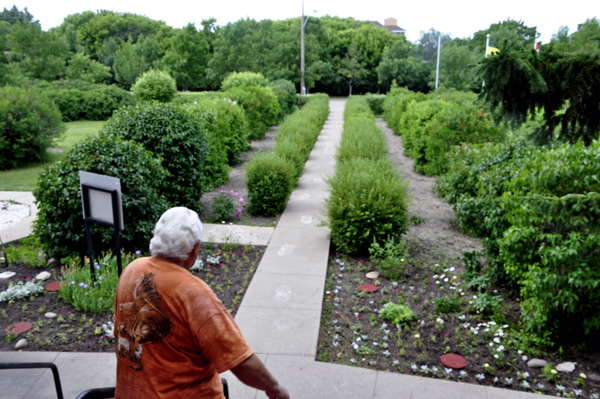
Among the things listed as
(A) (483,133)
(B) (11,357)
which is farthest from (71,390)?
(A) (483,133)

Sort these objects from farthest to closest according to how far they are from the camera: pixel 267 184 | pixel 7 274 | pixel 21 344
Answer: pixel 267 184, pixel 7 274, pixel 21 344

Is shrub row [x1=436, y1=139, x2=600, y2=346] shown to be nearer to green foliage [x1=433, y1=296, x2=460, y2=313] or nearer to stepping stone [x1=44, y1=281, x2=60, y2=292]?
green foliage [x1=433, y1=296, x2=460, y2=313]

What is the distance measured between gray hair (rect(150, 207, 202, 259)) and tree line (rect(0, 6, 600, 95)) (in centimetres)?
2014

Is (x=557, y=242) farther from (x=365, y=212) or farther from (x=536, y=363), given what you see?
(x=365, y=212)

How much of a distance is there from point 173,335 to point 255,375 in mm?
391

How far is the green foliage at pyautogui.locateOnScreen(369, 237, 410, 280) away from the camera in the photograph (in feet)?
18.6

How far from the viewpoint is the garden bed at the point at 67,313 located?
416 cm

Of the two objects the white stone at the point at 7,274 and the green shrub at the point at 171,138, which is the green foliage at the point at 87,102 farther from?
the white stone at the point at 7,274

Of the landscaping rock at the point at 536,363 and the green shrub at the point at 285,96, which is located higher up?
the green shrub at the point at 285,96

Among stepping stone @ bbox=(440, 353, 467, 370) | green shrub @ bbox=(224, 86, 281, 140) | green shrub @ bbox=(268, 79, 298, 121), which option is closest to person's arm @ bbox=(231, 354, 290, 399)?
stepping stone @ bbox=(440, 353, 467, 370)

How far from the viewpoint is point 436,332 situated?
4.38 meters

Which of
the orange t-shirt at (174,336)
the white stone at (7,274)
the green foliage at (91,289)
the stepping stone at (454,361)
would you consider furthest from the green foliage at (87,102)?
the orange t-shirt at (174,336)

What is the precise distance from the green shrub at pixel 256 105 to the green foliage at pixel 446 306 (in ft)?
36.1

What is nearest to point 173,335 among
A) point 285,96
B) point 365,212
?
point 365,212
